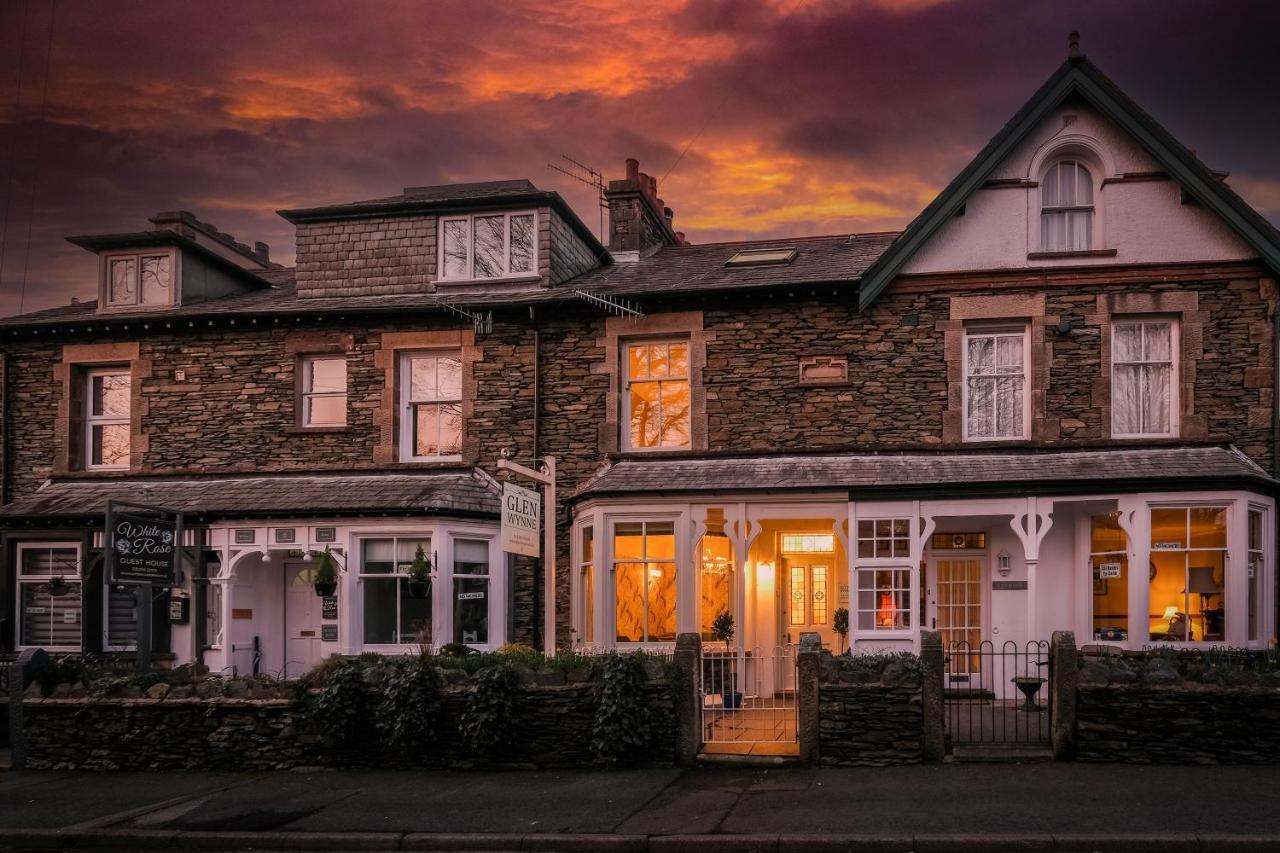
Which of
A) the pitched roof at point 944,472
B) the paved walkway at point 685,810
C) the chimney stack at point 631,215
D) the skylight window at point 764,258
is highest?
the chimney stack at point 631,215

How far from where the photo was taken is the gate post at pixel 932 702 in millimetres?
13234

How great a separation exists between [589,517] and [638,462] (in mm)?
1234

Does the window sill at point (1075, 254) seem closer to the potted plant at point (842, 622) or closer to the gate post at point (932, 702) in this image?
the potted plant at point (842, 622)

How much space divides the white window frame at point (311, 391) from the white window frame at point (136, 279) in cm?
287

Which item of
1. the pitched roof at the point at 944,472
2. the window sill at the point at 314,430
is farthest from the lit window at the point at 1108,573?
the window sill at the point at 314,430


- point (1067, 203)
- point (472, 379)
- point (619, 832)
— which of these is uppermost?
point (1067, 203)

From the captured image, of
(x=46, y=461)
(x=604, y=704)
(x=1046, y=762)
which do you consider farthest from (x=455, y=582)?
(x=1046, y=762)

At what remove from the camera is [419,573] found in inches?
752

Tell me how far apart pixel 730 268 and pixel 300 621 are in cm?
957

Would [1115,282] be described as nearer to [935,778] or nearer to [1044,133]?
[1044,133]

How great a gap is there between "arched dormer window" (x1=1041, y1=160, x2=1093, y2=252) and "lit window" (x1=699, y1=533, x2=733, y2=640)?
681 centimetres

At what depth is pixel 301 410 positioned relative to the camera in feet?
71.6

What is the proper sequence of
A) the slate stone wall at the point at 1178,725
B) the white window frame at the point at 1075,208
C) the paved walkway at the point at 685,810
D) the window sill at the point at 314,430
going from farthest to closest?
the window sill at the point at 314,430 → the white window frame at the point at 1075,208 → the slate stone wall at the point at 1178,725 → the paved walkway at the point at 685,810

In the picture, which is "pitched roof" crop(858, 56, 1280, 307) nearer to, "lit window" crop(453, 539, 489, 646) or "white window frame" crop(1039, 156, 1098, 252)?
"white window frame" crop(1039, 156, 1098, 252)
